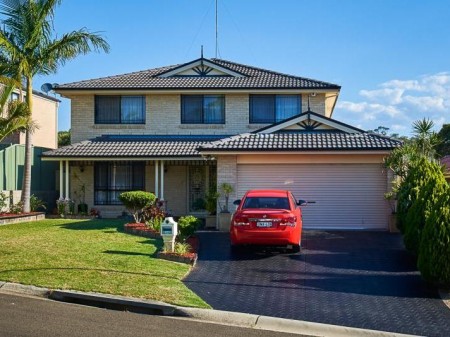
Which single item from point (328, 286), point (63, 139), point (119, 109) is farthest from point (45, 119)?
point (328, 286)

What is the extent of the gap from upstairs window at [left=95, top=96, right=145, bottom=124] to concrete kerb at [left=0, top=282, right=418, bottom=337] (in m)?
16.1

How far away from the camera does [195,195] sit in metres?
24.7

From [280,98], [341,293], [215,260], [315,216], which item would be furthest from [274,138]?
[341,293]

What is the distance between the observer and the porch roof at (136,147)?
22.8 meters

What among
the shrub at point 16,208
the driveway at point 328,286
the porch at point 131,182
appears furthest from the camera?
the porch at point 131,182

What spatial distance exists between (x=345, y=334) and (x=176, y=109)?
18.5 metres

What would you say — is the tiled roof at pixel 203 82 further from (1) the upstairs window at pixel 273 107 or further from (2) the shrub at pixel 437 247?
(2) the shrub at pixel 437 247

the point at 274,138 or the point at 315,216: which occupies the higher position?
the point at 274,138

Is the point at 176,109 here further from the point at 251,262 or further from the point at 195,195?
the point at 251,262

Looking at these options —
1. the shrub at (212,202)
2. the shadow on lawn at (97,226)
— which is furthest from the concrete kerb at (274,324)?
the shrub at (212,202)

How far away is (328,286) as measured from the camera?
10.9m

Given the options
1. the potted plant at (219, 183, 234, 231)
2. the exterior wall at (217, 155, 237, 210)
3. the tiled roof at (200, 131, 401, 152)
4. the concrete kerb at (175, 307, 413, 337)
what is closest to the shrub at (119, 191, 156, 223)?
the potted plant at (219, 183, 234, 231)

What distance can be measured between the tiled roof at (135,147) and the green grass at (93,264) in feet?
20.6

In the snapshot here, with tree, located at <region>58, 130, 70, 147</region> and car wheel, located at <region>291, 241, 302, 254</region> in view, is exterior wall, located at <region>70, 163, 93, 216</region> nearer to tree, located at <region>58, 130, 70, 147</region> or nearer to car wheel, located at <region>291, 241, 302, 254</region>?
car wheel, located at <region>291, 241, 302, 254</region>
